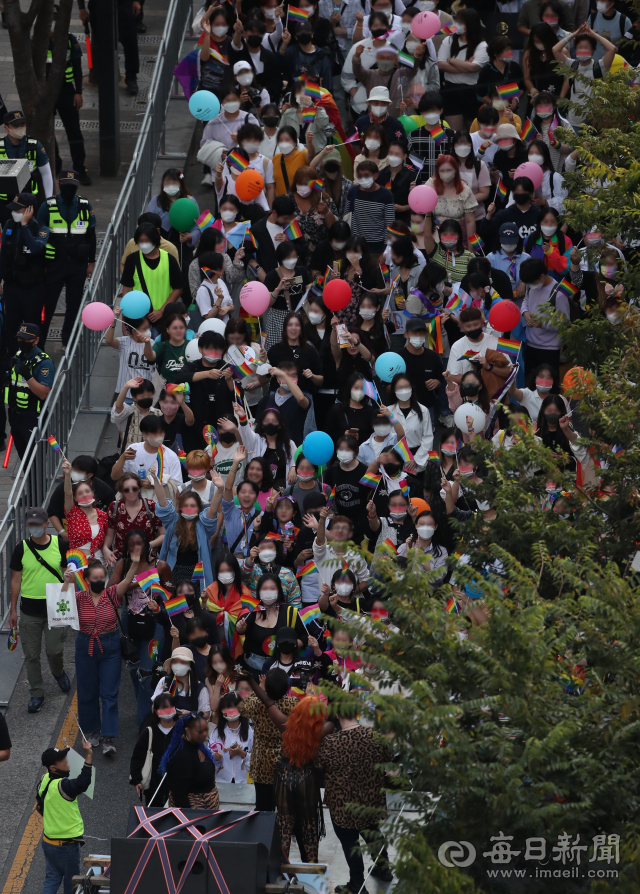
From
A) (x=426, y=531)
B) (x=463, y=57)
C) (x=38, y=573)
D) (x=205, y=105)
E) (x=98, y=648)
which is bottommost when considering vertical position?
(x=98, y=648)

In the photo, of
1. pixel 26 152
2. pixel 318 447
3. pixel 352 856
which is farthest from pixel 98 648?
pixel 26 152

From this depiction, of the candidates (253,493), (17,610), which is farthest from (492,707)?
(17,610)

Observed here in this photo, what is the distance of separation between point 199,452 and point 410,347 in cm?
262

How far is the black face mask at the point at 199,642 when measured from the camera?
10828 mm

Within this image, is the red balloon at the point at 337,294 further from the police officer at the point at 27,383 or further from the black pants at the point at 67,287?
the black pants at the point at 67,287

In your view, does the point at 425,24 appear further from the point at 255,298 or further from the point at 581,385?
the point at 581,385

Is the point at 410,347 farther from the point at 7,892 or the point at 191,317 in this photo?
the point at 7,892

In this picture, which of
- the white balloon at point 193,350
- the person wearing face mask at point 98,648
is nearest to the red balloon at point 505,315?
the white balloon at point 193,350

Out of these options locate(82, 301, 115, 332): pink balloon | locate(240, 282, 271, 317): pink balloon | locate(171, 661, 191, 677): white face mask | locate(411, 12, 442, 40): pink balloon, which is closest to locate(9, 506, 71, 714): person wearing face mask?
locate(171, 661, 191, 677): white face mask

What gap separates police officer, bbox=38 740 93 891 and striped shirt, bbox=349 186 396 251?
7324mm

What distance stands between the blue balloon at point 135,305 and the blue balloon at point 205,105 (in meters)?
3.22

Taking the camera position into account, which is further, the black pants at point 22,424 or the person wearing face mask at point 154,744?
the black pants at point 22,424

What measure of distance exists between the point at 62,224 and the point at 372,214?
3.31 metres

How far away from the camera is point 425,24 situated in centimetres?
1653
